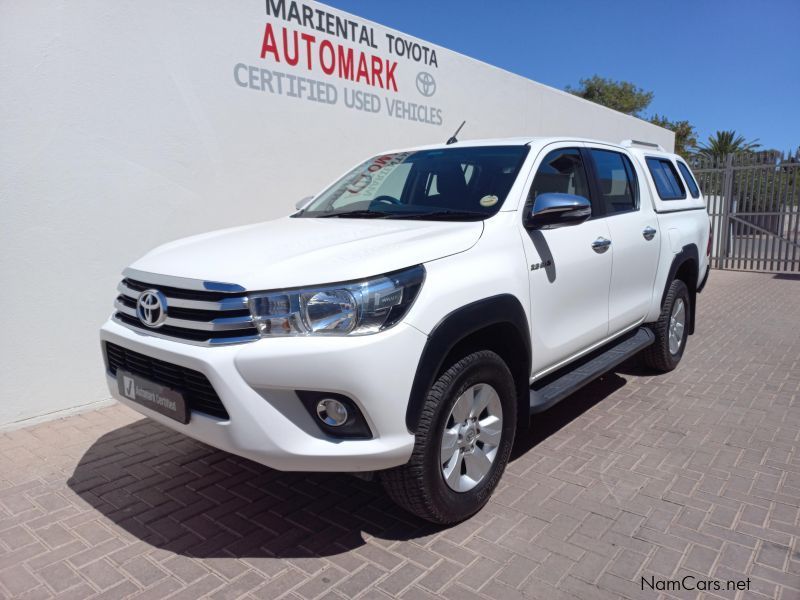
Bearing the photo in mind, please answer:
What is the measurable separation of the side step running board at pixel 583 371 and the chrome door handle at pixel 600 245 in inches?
29.0

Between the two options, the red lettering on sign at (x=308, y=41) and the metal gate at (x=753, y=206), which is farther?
the metal gate at (x=753, y=206)

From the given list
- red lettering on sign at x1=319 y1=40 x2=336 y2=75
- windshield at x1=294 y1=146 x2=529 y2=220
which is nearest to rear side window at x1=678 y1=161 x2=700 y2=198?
windshield at x1=294 y1=146 x2=529 y2=220

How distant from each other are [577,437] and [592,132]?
9.89 metres

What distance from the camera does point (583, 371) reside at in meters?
3.80

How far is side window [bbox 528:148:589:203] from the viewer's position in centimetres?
353

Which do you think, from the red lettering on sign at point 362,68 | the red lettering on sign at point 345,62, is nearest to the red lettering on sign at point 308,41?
the red lettering on sign at point 345,62

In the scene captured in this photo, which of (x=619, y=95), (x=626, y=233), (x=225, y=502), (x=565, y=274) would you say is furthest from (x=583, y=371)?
(x=619, y=95)

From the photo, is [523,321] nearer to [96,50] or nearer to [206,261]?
[206,261]

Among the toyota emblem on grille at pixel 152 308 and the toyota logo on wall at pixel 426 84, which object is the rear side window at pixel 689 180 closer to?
the toyota logo on wall at pixel 426 84

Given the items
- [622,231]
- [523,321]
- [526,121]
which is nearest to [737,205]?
[526,121]

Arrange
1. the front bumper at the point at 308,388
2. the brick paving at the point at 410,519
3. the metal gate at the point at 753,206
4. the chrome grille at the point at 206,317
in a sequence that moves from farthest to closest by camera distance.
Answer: the metal gate at the point at 753,206 → the brick paving at the point at 410,519 → the chrome grille at the point at 206,317 → the front bumper at the point at 308,388

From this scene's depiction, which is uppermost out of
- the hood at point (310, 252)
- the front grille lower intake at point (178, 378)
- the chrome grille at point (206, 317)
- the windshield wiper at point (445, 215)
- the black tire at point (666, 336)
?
the windshield wiper at point (445, 215)

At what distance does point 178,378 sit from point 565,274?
2167mm

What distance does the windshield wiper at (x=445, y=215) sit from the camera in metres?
3.16
